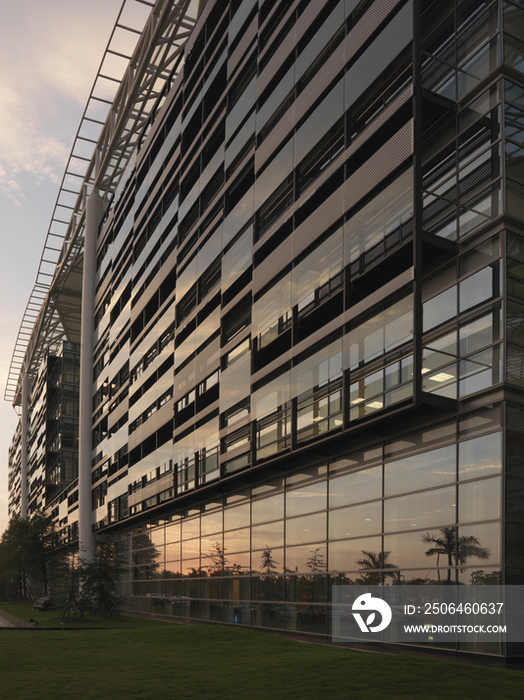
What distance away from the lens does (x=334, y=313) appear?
25750 millimetres

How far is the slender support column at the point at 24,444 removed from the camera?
12124 cm

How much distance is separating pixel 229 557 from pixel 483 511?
18.3 meters

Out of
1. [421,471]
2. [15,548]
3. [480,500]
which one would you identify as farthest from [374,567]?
[15,548]

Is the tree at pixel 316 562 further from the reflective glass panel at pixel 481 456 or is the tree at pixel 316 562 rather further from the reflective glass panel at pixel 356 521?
the reflective glass panel at pixel 481 456

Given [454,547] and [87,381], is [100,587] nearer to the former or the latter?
[87,381]

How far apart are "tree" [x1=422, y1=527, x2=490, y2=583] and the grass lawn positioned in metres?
3.15

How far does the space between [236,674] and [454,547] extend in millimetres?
6758

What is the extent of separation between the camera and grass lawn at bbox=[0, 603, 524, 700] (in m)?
13.9

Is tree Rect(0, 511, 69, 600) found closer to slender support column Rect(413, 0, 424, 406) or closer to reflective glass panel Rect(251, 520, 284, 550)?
reflective glass panel Rect(251, 520, 284, 550)

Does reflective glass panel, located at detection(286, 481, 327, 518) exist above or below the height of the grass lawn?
above

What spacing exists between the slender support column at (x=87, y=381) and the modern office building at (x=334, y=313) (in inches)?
646

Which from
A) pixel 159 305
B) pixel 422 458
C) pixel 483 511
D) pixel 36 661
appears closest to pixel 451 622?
pixel 483 511

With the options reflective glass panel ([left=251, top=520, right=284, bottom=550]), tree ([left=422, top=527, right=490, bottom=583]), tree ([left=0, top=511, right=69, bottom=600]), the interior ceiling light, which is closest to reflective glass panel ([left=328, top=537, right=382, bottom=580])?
tree ([left=422, top=527, right=490, bottom=583])

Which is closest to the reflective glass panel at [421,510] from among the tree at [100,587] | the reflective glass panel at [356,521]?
the reflective glass panel at [356,521]
